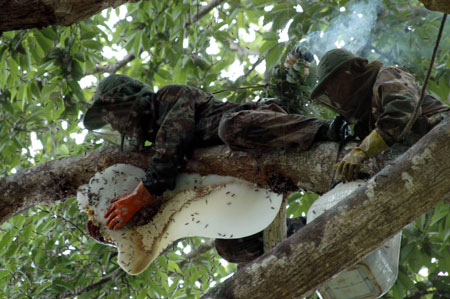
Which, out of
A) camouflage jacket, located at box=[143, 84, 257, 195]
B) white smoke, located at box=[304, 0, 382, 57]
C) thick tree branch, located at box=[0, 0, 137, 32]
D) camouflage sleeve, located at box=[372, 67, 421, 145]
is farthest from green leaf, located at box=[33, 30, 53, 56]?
camouflage sleeve, located at box=[372, 67, 421, 145]

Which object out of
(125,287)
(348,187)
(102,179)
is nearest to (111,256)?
(125,287)

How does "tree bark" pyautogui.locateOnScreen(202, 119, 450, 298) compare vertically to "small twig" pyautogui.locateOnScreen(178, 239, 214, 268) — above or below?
above

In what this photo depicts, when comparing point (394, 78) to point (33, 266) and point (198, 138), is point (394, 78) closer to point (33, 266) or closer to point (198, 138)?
point (198, 138)

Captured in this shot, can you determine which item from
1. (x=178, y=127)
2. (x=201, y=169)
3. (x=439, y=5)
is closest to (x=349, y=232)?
(x=439, y=5)

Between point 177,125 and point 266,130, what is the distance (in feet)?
1.74

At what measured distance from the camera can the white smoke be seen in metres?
3.88

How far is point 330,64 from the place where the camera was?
2.91 metres

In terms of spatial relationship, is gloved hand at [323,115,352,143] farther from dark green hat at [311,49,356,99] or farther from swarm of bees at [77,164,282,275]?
swarm of bees at [77,164,282,275]

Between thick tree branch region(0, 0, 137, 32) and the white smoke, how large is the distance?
62.6 inches

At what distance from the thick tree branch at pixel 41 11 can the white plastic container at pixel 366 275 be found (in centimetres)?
144

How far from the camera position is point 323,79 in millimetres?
2924

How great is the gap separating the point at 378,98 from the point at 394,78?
11cm

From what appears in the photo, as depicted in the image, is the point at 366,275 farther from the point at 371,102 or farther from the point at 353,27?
the point at 353,27

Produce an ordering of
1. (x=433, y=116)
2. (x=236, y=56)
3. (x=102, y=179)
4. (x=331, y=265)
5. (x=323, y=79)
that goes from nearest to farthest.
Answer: (x=331, y=265)
(x=433, y=116)
(x=323, y=79)
(x=102, y=179)
(x=236, y=56)
